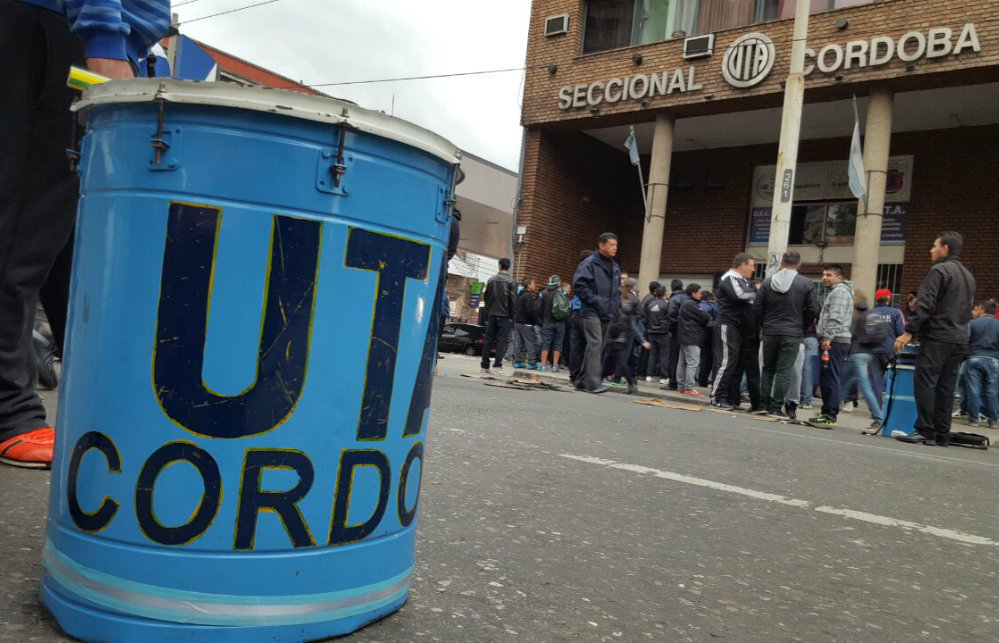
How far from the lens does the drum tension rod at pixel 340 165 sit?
1510mm

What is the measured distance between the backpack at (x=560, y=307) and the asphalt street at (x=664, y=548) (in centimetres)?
821

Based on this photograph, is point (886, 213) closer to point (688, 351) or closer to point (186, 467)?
point (688, 351)

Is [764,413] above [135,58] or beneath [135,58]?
beneath

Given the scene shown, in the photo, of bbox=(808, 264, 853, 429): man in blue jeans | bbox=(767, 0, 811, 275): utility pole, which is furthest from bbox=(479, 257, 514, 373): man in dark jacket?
bbox=(808, 264, 853, 429): man in blue jeans

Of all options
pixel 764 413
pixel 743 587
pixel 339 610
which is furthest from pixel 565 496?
pixel 764 413

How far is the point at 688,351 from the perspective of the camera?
12.1 m

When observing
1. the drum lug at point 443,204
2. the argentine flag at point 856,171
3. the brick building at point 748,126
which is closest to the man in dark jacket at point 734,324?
the argentine flag at point 856,171

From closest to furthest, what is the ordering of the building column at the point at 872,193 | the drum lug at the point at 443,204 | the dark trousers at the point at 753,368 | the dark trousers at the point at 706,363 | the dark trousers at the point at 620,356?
the drum lug at the point at 443,204 → the dark trousers at the point at 753,368 → the dark trousers at the point at 620,356 → the dark trousers at the point at 706,363 → the building column at the point at 872,193

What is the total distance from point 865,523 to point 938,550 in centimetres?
36

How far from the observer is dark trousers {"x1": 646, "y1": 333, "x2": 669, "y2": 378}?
13648mm

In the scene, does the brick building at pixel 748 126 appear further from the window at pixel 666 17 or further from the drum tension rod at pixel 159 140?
the drum tension rod at pixel 159 140

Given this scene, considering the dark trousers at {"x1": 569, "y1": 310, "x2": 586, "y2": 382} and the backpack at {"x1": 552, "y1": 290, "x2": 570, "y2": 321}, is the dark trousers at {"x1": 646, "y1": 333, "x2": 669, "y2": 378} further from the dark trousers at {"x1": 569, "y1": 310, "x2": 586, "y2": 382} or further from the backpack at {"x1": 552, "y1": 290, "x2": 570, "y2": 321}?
the dark trousers at {"x1": 569, "y1": 310, "x2": 586, "y2": 382}

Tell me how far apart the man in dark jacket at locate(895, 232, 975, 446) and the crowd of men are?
0.03ft

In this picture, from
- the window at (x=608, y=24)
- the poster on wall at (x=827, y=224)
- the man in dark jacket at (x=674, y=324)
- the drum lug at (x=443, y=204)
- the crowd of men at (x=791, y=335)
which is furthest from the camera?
the window at (x=608, y=24)
